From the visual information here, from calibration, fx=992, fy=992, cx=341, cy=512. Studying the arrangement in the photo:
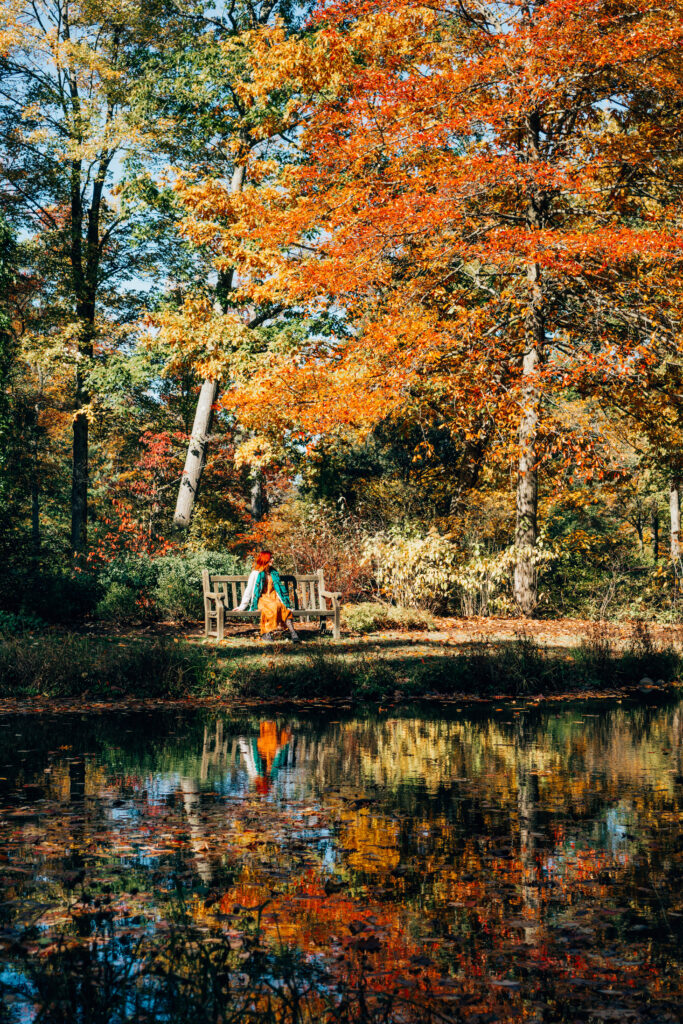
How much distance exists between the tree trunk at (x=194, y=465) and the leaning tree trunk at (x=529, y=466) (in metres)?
8.65

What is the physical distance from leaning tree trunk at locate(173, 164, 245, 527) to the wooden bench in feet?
23.8

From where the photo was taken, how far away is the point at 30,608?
16781 mm

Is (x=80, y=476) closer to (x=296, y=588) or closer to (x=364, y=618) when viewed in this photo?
(x=296, y=588)

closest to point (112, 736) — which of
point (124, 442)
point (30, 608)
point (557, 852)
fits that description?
point (557, 852)

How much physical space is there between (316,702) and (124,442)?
24.1 m

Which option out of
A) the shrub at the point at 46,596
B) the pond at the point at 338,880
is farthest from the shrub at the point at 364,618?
the pond at the point at 338,880

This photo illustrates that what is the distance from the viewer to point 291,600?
52.9ft

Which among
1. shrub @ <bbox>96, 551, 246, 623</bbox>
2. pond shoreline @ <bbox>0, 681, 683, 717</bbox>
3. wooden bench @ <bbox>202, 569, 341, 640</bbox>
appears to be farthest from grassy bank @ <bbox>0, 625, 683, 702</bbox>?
shrub @ <bbox>96, 551, 246, 623</bbox>

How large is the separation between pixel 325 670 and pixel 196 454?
13838 mm

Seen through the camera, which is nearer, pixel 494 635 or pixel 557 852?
pixel 557 852

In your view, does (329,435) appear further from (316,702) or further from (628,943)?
(628,943)

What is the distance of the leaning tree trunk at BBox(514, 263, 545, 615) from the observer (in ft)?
59.1

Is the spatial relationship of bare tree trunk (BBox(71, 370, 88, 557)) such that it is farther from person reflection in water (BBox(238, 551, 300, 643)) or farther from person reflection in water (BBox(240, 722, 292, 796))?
person reflection in water (BBox(240, 722, 292, 796))

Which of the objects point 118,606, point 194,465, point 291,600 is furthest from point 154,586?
point 194,465
